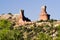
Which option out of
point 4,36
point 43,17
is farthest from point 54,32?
point 4,36

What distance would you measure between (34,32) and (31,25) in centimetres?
576

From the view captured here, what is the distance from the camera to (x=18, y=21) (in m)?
114

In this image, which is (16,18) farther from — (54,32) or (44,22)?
(54,32)

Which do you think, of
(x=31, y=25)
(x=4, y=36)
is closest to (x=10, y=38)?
(x=4, y=36)

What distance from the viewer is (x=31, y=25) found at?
112 m

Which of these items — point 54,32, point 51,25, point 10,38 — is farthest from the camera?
point 51,25

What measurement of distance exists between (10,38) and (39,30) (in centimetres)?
3514

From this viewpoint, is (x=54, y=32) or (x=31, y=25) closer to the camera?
(x=54, y=32)

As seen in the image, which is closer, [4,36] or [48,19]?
[4,36]

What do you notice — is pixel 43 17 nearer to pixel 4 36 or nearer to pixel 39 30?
pixel 39 30

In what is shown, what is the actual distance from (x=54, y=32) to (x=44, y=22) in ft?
29.6

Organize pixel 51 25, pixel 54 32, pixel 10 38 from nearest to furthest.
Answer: pixel 10 38 → pixel 54 32 → pixel 51 25

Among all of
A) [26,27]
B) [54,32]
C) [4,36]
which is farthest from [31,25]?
[4,36]

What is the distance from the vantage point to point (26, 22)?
370 ft
